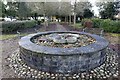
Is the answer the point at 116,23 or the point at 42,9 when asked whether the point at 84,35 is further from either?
the point at 42,9

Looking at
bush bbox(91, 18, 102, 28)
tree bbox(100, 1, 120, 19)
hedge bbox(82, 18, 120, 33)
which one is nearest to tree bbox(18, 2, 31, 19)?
bush bbox(91, 18, 102, 28)

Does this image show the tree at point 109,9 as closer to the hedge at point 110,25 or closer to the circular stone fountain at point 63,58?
the hedge at point 110,25

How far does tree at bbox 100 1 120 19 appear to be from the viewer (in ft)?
68.1

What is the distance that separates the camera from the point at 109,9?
2119 cm

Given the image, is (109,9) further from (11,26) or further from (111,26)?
(11,26)

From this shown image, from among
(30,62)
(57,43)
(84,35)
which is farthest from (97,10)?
(30,62)

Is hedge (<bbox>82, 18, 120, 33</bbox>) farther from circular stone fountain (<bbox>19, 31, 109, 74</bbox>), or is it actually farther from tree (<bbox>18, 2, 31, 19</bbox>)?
tree (<bbox>18, 2, 31, 19</bbox>)

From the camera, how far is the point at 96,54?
A: 233 inches

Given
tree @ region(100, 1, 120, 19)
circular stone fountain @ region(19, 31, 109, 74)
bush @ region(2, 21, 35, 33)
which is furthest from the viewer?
tree @ region(100, 1, 120, 19)

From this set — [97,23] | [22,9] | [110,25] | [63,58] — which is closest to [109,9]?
[97,23]

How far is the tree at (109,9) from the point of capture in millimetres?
20750

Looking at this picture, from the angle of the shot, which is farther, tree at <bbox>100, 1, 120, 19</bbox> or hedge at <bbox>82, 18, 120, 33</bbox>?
tree at <bbox>100, 1, 120, 19</bbox>

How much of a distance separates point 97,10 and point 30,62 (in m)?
18.9

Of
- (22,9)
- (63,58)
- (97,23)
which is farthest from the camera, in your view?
(22,9)
